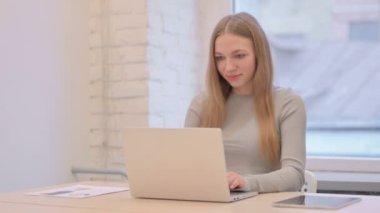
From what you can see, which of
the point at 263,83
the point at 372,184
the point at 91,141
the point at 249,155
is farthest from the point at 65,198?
the point at 372,184

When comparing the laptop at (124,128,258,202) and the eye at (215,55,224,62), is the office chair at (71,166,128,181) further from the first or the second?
the laptop at (124,128,258,202)

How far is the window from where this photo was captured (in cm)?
260

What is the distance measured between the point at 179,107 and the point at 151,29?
394mm

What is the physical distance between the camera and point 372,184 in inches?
94.7

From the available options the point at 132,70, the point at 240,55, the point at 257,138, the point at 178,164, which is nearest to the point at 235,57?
the point at 240,55

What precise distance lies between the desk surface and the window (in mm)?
1040

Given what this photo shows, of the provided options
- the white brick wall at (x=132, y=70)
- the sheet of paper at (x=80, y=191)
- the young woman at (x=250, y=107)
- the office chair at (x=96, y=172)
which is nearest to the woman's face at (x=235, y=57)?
the young woman at (x=250, y=107)

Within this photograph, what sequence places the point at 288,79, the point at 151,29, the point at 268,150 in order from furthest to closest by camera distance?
the point at 288,79 < the point at 151,29 < the point at 268,150

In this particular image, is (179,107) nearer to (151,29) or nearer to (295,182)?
(151,29)

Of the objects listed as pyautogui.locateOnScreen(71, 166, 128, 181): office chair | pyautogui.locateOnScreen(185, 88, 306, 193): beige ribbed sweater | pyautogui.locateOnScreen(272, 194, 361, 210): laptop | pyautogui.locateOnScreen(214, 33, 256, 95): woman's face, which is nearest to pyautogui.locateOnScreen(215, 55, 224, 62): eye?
pyautogui.locateOnScreen(214, 33, 256, 95): woman's face

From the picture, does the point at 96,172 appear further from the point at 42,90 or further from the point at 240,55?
the point at 240,55

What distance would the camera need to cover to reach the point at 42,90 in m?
2.41

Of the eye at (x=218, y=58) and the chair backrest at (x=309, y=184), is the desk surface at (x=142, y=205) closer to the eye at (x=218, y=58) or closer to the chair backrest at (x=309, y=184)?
the chair backrest at (x=309, y=184)

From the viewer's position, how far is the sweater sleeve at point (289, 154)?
1709 millimetres
